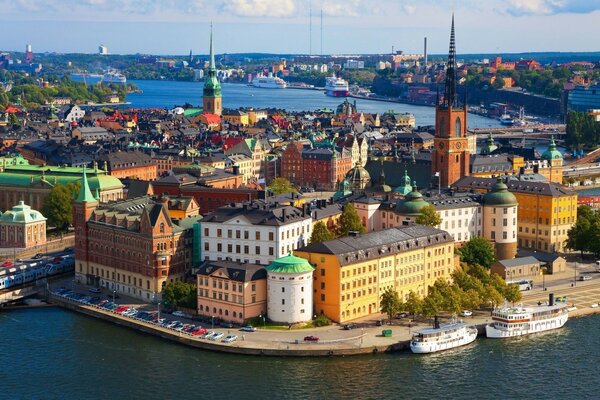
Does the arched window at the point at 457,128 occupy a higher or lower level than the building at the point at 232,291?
higher

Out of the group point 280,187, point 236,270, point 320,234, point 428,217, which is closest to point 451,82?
point 280,187

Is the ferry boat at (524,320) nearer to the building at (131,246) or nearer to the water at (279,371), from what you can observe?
the water at (279,371)

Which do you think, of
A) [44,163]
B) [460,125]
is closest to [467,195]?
[460,125]

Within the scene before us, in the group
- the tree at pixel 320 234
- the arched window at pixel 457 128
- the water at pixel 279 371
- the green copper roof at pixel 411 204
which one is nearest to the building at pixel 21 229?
the water at pixel 279 371

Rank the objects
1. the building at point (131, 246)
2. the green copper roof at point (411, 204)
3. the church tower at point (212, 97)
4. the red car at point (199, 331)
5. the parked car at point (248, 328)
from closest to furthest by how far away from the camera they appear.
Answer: the red car at point (199, 331), the parked car at point (248, 328), the building at point (131, 246), the green copper roof at point (411, 204), the church tower at point (212, 97)

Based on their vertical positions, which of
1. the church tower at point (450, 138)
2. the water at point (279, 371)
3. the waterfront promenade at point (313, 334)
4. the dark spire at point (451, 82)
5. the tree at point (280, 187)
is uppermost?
the dark spire at point (451, 82)

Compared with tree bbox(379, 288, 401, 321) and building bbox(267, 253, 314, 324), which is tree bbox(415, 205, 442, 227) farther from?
building bbox(267, 253, 314, 324)

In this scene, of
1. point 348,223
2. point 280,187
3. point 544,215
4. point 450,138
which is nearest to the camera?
point 348,223

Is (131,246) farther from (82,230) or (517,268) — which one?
(517,268)
